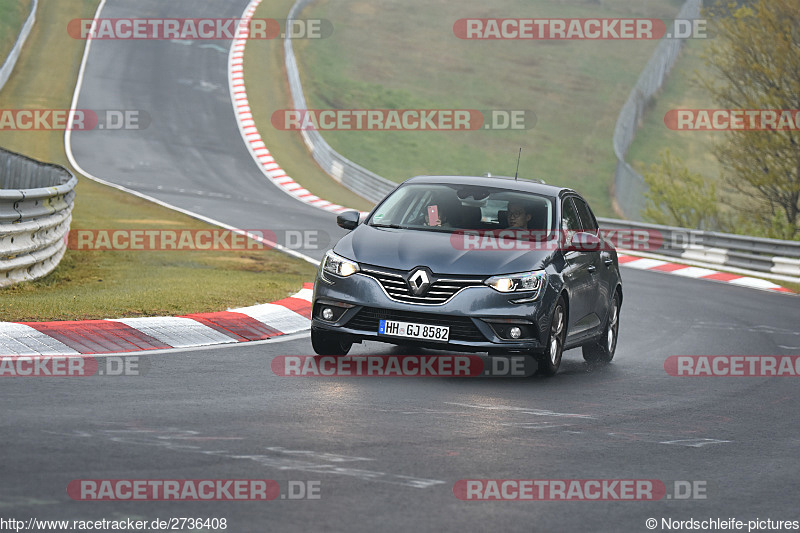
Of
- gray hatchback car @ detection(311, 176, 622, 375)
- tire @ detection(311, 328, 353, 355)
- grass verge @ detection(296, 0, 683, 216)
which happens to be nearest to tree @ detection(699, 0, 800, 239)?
grass verge @ detection(296, 0, 683, 216)

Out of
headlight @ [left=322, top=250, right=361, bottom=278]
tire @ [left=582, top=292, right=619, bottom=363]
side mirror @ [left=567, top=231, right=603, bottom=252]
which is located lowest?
tire @ [left=582, top=292, right=619, bottom=363]

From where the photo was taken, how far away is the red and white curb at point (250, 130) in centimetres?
3481

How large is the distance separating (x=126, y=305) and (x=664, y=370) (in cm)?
549

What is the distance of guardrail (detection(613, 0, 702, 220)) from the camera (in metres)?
37.8

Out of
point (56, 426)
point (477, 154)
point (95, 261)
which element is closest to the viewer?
point (56, 426)

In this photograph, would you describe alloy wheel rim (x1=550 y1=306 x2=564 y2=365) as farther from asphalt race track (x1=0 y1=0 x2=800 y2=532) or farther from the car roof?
the car roof

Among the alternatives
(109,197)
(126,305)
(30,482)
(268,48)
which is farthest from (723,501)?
A: (268,48)

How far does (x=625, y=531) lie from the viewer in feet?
19.3

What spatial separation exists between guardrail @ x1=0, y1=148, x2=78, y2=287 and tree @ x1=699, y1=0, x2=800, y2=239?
18863 mm

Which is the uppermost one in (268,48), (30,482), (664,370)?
(268,48)

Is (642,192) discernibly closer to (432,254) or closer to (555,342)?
(555,342)

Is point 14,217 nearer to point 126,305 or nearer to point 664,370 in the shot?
point 126,305

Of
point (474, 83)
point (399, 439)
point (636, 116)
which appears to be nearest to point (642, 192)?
point (636, 116)

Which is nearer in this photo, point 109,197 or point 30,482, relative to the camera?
point 30,482
